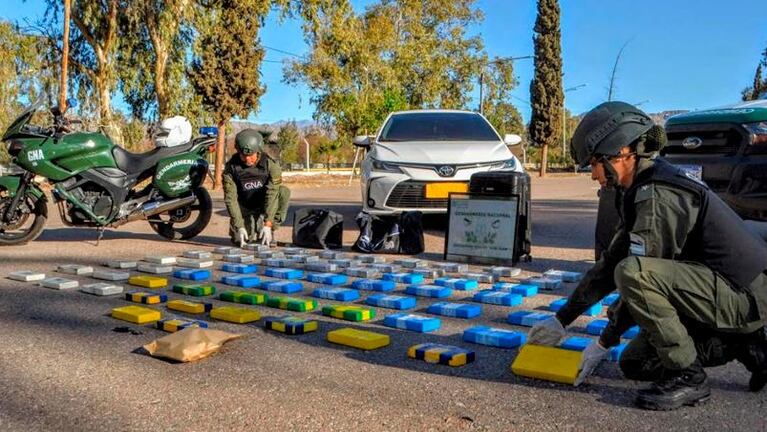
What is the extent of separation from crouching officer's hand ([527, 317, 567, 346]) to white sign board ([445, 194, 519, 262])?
3175 mm

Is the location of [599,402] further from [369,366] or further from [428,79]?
[428,79]

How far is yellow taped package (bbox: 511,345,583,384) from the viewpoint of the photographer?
3.06 m

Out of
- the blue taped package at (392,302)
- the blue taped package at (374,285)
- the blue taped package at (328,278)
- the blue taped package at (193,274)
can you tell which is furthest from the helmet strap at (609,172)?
the blue taped package at (193,274)

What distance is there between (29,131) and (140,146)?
60.1 ft

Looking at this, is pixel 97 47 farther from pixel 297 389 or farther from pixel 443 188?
pixel 297 389

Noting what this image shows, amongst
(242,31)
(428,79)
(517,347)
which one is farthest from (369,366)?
(428,79)

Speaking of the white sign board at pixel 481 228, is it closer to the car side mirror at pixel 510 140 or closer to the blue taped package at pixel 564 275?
the blue taped package at pixel 564 275

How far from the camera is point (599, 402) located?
9.37 ft

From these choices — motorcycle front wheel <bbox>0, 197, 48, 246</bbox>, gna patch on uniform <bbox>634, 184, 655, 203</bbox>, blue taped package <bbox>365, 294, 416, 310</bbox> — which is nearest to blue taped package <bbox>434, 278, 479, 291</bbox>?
blue taped package <bbox>365, 294, 416, 310</bbox>

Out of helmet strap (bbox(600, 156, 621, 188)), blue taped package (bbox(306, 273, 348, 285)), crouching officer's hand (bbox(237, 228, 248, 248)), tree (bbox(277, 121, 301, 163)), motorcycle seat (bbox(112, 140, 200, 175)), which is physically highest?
tree (bbox(277, 121, 301, 163))

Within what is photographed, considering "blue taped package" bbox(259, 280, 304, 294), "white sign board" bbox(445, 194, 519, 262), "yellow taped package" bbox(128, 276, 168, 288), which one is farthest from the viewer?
"white sign board" bbox(445, 194, 519, 262)

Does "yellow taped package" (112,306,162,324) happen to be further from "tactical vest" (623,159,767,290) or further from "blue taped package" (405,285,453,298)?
"tactical vest" (623,159,767,290)

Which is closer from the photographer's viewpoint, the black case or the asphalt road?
the asphalt road

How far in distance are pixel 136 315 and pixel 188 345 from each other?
102 cm
